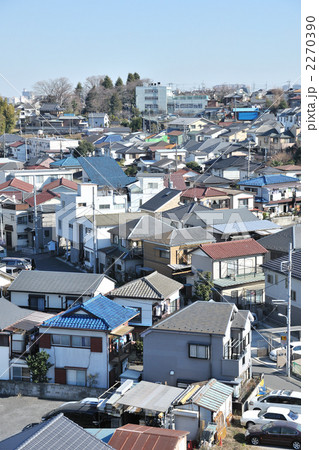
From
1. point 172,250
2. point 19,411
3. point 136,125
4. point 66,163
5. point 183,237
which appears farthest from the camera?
point 136,125

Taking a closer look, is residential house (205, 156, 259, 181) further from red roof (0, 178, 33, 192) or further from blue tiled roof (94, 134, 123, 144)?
blue tiled roof (94, 134, 123, 144)

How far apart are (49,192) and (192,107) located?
2609 cm

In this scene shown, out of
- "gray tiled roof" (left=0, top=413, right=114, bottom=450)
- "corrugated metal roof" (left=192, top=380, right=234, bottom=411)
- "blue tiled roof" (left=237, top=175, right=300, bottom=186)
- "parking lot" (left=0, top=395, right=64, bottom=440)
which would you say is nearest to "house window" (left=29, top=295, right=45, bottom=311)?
"parking lot" (left=0, top=395, right=64, bottom=440)

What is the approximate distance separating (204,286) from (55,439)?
259 inches

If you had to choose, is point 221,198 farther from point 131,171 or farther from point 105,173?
point 131,171

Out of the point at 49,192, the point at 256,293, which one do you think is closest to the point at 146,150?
the point at 49,192

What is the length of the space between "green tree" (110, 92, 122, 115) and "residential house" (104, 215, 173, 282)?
28.8m

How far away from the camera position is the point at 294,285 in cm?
1035

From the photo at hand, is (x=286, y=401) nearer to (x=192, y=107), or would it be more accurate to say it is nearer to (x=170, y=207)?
(x=170, y=207)

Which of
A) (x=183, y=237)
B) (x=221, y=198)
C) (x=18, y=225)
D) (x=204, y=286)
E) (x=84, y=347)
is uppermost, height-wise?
(x=221, y=198)

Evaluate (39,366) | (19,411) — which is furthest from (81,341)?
(19,411)

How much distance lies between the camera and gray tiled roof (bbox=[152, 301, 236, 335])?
308 inches

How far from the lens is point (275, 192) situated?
59.6 ft

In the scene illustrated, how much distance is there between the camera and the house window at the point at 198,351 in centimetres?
777
